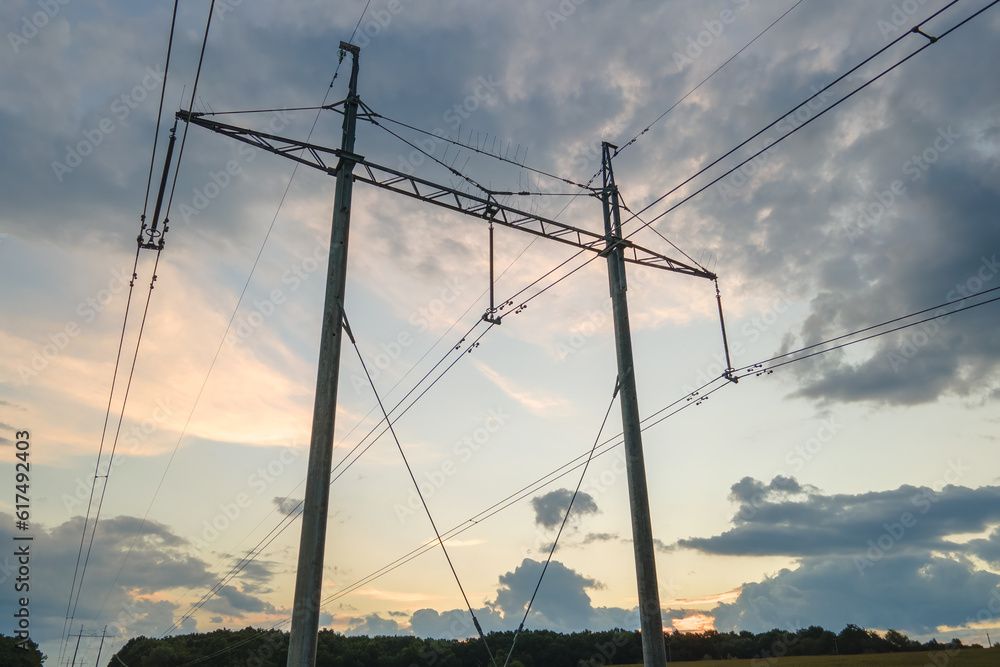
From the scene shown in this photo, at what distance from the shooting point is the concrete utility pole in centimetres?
1310

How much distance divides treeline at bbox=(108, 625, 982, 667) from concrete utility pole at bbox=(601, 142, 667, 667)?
3425 inches

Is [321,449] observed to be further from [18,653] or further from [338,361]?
[18,653]

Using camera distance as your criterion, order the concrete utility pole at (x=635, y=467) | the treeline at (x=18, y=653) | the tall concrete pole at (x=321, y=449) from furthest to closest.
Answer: the treeline at (x=18, y=653), the concrete utility pole at (x=635, y=467), the tall concrete pole at (x=321, y=449)

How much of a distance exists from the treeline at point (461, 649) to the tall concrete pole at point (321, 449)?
91076 mm

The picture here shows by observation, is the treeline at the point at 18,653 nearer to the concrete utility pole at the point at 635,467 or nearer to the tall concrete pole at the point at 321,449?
the tall concrete pole at the point at 321,449

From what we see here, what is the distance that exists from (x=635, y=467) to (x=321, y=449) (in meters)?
7.18

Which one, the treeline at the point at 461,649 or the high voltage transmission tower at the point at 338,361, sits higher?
the high voltage transmission tower at the point at 338,361

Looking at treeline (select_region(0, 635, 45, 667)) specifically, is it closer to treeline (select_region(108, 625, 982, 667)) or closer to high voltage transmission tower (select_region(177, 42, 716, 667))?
treeline (select_region(108, 625, 982, 667))

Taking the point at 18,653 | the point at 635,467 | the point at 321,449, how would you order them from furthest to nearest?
the point at 18,653 → the point at 635,467 → the point at 321,449

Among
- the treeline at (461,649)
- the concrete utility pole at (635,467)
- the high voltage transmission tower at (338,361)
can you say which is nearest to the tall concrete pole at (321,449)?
the high voltage transmission tower at (338,361)

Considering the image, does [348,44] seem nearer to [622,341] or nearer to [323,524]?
[622,341]

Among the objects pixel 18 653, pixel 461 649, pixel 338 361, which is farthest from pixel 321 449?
pixel 18 653

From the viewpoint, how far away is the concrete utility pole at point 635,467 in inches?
516

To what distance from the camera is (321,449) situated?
11.5 metres
